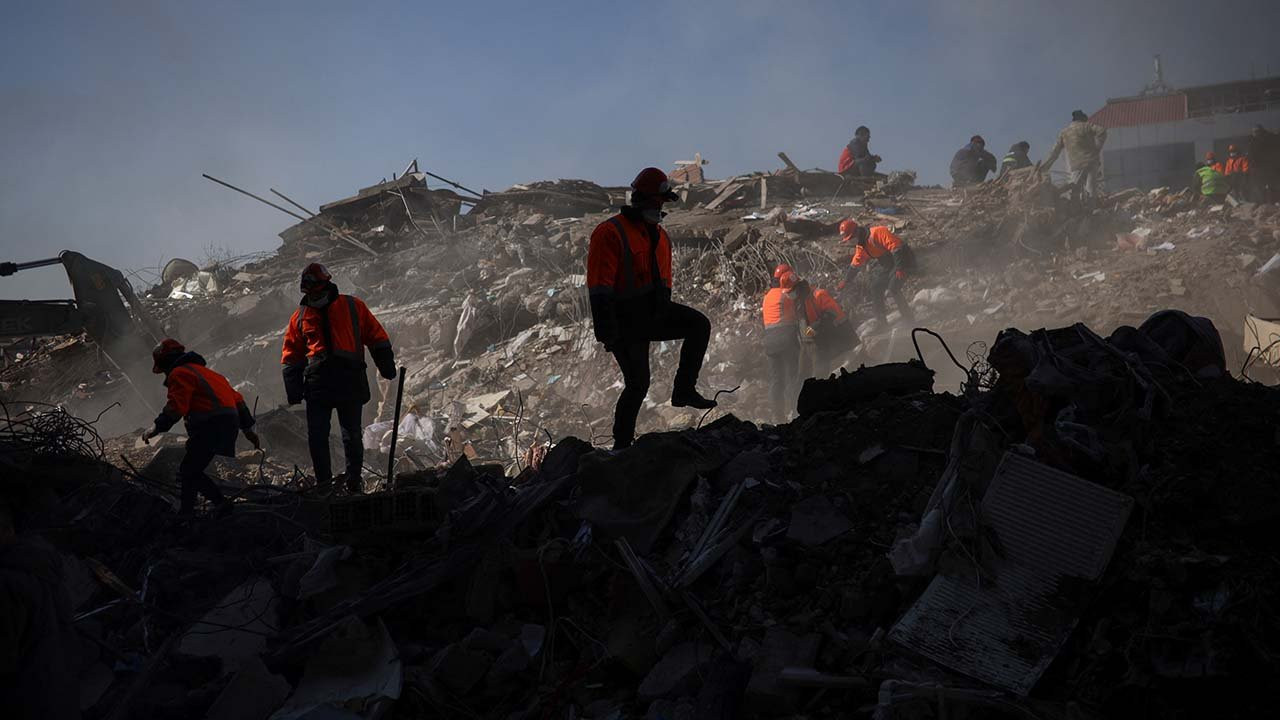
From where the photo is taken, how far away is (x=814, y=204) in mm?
15062

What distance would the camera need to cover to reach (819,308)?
9.72 m


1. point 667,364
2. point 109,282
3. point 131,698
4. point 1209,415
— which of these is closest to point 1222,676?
point 1209,415

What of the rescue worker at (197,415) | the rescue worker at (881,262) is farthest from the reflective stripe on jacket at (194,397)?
the rescue worker at (881,262)

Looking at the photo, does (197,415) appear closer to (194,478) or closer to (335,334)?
(194,478)

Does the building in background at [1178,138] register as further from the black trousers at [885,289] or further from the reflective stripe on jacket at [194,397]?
the reflective stripe on jacket at [194,397]

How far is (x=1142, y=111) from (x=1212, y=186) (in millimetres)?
13335

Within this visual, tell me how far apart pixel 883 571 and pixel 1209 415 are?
4.53ft

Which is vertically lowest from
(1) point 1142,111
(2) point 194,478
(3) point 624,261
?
(2) point 194,478

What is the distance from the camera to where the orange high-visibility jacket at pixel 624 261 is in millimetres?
4566

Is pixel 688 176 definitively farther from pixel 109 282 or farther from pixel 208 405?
pixel 208 405

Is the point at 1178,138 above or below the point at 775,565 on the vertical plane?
above

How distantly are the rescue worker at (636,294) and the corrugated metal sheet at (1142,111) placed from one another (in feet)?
73.4

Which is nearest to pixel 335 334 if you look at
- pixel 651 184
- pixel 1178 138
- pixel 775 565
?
pixel 651 184

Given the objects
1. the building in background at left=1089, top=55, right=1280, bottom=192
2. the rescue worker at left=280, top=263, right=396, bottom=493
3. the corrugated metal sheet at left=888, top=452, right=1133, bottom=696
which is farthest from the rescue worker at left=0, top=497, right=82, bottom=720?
the building in background at left=1089, top=55, right=1280, bottom=192
